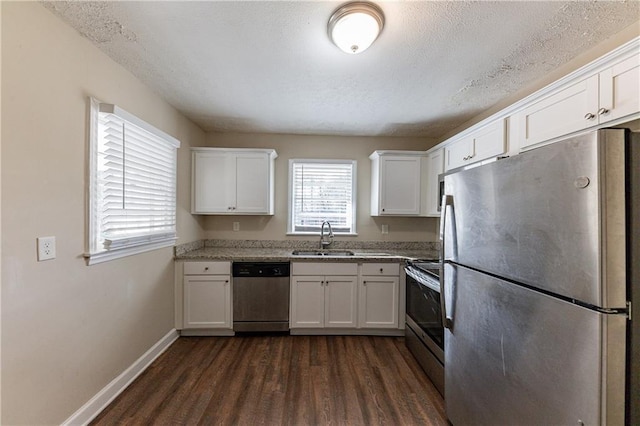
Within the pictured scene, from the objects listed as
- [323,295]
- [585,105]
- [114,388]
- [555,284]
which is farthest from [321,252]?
[585,105]

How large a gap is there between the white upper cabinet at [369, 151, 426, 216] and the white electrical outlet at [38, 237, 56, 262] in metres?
2.82

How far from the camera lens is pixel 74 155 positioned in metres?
1.53

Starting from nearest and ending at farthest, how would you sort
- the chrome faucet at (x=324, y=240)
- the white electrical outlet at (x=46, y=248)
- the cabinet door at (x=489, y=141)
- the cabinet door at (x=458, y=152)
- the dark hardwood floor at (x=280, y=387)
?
the white electrical outlet at (x=46, y=248) < the dark hardwood floor at (x=280, y=387) < the cabinet door at (x=489, y=141) < the cabinet door at (x=458, y=152) < the chrome faucet at (x=324, y=240)

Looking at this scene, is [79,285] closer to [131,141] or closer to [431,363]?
[131,141]

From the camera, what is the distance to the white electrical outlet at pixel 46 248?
133 cm

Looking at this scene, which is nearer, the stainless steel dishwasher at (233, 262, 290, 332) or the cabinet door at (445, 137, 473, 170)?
the cabinet door at (445, 137, 473, 170)

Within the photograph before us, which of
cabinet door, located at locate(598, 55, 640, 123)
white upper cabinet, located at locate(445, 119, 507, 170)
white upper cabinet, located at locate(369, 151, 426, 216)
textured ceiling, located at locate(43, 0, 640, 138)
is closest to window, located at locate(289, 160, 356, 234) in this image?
white upper cabinet, located at locate(369, 151, 426, 216)

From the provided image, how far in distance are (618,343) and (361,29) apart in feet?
5.41

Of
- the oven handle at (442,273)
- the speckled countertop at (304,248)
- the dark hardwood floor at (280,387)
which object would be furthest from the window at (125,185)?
the oven handle at (442,273)

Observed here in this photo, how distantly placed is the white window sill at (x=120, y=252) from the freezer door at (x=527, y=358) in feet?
7.35

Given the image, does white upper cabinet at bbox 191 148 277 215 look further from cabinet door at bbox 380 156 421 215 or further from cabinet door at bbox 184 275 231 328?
cabinet door at bbox 380 156 421 215

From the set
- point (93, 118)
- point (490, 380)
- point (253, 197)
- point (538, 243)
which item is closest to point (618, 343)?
point (538, 243)

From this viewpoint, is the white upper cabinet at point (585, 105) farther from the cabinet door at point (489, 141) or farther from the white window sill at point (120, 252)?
the white window sill at point (120, 252)

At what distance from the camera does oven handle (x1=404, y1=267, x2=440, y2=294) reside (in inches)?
79.0
